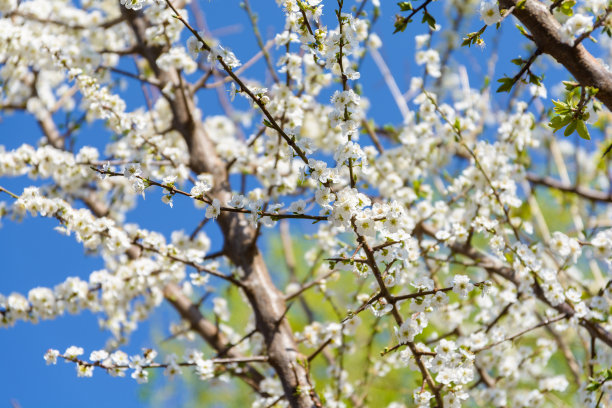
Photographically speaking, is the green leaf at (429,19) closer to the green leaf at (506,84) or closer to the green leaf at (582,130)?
the green leaf at (506,84)

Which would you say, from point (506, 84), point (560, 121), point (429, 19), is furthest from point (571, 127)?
point (429, 19)

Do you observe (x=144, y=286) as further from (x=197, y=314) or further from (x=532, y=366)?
(x=532, y=366)

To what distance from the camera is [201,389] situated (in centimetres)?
998

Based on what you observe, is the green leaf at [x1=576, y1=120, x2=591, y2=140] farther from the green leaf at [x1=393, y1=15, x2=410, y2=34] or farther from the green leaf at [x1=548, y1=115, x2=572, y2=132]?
the green leaf at [x1=393, y1=15, x2=410, y2=34]

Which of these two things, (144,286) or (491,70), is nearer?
(144,286)

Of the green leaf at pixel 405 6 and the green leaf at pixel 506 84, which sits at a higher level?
the green leaf at pixel 405 6

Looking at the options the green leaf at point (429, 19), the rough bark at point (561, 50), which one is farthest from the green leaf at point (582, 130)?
the green leaf at point (429, 19)

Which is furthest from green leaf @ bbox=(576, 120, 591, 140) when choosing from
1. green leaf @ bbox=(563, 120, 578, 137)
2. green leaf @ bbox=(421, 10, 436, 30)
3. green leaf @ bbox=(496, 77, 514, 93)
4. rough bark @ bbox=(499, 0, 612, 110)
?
green leaf @ bbox=(421, 10, 436, 30)

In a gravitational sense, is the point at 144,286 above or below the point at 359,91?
below

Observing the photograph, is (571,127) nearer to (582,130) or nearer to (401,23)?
(582,130)

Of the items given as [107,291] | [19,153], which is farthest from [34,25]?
[107,291]

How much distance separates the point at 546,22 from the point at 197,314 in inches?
118

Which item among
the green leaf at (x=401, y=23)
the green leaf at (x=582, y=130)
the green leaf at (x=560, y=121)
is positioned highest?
the green leaf at (x=401, y=23)

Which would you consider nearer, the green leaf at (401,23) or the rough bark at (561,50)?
the rough bark at (561,50)
